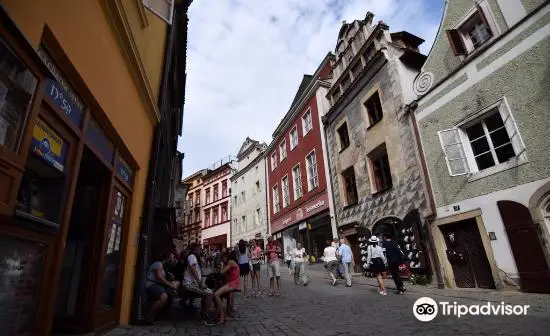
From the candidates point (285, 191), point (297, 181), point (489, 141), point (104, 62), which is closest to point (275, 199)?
point (285, 191)

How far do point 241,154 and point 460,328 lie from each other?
99.9 feet

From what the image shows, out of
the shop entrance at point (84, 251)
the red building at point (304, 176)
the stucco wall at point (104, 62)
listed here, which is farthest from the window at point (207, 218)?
the shop entrance at point (84, 251)

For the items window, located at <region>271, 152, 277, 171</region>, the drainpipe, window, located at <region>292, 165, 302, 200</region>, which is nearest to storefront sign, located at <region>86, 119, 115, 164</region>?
the drainpipe

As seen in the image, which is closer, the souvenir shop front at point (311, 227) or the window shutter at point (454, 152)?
the window shutter at point (454, 152)

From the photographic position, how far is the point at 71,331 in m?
4.16

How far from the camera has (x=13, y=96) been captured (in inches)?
86.1

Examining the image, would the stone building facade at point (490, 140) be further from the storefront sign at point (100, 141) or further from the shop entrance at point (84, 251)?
the shop entrance at point (84, 251)

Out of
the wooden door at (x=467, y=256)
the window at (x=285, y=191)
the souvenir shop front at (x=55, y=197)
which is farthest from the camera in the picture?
the window at (x=285, y=191)

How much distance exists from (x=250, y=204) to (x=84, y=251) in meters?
25.1

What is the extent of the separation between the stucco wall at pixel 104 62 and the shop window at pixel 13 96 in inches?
8.9

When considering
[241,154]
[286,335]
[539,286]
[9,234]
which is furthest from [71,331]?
[241,154]

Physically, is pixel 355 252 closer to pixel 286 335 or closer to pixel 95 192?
pixel 286 335

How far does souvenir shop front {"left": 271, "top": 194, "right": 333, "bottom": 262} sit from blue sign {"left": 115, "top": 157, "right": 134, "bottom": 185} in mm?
12381

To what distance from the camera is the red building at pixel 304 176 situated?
17.9 meters
